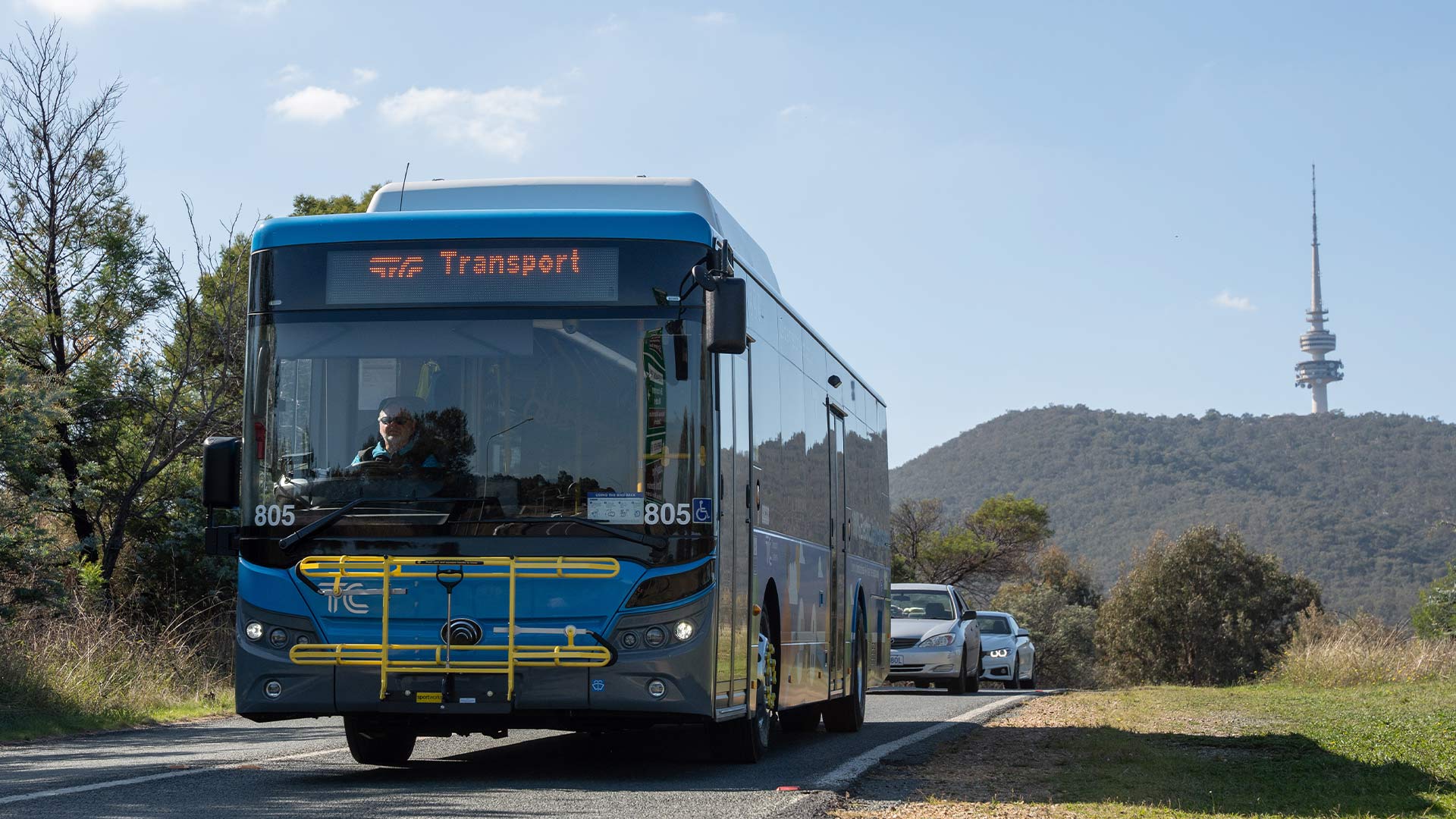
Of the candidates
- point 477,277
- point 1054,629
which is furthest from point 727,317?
point 1054,629

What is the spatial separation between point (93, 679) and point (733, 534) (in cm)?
946

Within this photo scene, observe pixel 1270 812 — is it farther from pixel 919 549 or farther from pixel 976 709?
pixel 919 549

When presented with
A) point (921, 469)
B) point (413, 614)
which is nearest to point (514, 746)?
point (413, 614)

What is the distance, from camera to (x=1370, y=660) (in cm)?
2417

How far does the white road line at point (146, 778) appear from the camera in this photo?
27.7 feet

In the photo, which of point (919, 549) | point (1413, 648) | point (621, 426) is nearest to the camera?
point (621, 426)

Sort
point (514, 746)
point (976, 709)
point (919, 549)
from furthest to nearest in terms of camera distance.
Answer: point (919, 549), point (976, 709), point (514, 746)

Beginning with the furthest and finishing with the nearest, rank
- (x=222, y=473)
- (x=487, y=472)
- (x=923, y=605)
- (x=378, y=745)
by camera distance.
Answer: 1. (x=923, y=605)
2. (x=378, y=745)
3. (x=222, y=473)
4. (x=487, y=472)

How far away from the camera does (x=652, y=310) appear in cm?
928

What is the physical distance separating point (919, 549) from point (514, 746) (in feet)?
166

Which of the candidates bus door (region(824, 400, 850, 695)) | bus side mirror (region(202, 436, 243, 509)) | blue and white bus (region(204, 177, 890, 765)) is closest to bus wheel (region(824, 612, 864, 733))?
bus door (region(824, 400, 850, 695))

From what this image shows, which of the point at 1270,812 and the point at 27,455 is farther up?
the point at 27,455

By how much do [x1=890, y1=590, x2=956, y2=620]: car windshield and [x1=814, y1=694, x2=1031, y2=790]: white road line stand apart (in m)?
6.29

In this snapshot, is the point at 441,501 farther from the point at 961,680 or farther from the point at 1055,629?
the point at 1055,629
